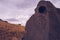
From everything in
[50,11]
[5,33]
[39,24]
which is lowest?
[5,33]

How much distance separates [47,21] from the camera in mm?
25672

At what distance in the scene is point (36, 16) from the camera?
27.4 meters

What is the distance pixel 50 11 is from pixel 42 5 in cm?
129

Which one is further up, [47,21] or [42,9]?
[42,9]

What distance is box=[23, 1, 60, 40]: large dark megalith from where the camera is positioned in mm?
25594

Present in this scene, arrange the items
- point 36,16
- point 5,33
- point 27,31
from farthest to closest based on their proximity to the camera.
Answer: point 5,33 → point 27,31 → point 36,16

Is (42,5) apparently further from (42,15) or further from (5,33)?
(5,33)

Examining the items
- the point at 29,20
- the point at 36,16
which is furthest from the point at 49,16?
the point at 29,20

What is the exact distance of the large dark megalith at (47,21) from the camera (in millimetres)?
25594

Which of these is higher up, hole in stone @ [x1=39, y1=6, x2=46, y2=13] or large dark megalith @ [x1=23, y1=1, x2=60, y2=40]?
hole in stone @ [x1=39, y1=6, x2=46, y2=13]

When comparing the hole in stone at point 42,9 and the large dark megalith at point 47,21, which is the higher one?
the hole in stone at point 42,9

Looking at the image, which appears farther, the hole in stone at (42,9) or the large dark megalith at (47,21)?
the hole in stone at (42,9)

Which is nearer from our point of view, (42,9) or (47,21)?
(47,21)

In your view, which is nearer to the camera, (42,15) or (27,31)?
(42,15)
